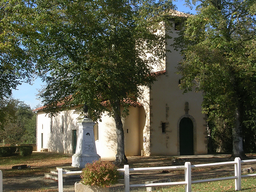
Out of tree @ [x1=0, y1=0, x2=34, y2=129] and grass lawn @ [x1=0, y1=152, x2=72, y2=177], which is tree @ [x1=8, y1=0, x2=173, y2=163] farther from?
grass lawn @ [x1=0, y1=152, x2=72, y2=177]

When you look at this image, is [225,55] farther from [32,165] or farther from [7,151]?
[7,151]

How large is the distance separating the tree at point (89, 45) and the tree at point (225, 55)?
102 inches

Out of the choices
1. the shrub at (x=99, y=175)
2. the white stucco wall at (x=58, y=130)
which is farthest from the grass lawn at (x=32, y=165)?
the shrub at (x=99, y=175)

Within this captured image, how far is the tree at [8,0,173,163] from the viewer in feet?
49.0

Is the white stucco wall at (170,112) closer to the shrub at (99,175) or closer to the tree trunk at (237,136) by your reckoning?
the tree trunk at (237,136)

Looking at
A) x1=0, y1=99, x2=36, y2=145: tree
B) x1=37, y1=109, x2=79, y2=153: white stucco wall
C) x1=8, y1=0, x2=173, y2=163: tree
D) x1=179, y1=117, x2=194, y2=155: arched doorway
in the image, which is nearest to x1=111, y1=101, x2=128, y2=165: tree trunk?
x1=8, y1=0, x2=173, y2=163: tree

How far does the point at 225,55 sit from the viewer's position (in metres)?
18.5

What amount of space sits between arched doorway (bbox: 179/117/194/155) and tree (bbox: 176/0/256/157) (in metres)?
4.96

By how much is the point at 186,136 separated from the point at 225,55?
25.7 ft

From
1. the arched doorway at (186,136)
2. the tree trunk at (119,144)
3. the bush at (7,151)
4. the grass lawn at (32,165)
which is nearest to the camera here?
the grass lawn at (32,165)

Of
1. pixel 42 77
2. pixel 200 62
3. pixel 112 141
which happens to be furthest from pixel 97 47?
pixel 112 141

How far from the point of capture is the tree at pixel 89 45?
14922 millimetres

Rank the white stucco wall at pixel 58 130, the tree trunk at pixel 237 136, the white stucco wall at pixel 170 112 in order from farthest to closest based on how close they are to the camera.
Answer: the white stucco wall at pixel 58 130 → the white stucco wall at pixel 170 112 → the tree trunk at pixel 237 136

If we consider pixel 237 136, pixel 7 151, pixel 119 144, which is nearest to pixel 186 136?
pixel 237 136
